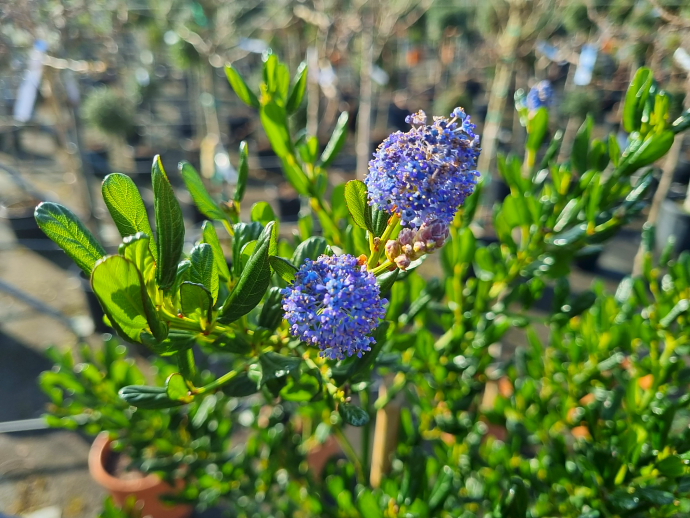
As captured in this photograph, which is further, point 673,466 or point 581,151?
point 581,151

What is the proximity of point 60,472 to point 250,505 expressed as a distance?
4.02ft

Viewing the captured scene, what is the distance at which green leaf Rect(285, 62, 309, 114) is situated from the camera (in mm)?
799

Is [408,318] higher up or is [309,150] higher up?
[309,150]

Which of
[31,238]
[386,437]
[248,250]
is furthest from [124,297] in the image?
[31,238]

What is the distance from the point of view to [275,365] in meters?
0.57

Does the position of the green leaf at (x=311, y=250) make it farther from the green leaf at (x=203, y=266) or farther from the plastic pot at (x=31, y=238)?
the plastic pot at (x=31, y=238)

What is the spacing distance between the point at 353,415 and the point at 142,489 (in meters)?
1.43

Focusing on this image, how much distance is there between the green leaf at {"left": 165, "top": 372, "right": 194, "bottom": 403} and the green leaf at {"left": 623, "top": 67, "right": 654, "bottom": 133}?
0.73 m

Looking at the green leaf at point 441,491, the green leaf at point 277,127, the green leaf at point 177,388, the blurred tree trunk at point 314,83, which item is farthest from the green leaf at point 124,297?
the blurred tree trunk at point 314,83

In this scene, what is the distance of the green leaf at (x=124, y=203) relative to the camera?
0.48 metres

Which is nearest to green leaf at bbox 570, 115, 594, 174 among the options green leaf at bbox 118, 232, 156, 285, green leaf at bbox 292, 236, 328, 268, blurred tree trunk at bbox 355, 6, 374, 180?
green leaf at bbox 292, 236, 328, 268

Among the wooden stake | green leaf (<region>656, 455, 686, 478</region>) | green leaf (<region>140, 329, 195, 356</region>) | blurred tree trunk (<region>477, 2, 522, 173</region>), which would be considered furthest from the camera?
blurred tree trunk (<region>477, 2, 522, 173</region>)

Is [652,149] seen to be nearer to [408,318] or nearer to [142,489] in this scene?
[408,318]

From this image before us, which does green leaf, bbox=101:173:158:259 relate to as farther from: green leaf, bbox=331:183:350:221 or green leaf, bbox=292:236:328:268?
green leaf, bbox=331:183:350:221
